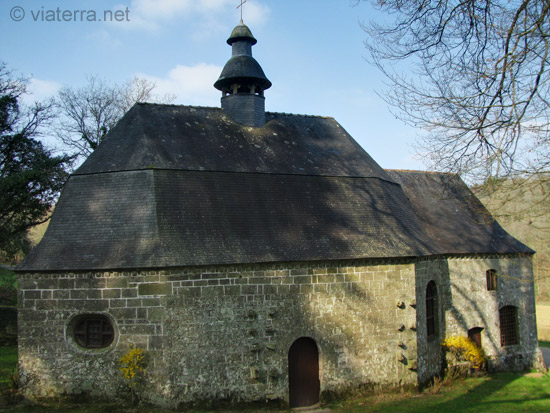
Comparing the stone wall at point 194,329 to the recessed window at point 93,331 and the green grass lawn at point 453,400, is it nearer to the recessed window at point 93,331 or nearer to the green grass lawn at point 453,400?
the recessed window at point 93,331

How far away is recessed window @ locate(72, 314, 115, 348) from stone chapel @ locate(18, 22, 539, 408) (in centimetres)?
3

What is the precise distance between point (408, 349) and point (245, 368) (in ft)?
17.3

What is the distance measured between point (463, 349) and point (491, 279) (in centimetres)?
374

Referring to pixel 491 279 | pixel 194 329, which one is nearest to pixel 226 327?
pixel 194 329

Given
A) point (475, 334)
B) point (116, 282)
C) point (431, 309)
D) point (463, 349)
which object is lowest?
point (463, 349)

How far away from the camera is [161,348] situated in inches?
440

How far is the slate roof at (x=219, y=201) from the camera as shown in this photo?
38.9 feet

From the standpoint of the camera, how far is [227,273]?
12.0 metres

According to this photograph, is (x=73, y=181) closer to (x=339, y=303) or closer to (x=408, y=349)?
(x=339, y=303)

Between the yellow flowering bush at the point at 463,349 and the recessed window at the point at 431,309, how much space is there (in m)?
0.76

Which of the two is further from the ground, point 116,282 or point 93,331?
point 116,282

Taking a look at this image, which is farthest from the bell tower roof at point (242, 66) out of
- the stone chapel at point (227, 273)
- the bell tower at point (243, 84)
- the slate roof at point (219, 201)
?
the slate roof at point (219, 201)

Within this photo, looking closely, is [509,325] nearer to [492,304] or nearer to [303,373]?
[492,304]

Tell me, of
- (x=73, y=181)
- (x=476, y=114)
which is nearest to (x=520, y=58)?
(x=476, y=114)
